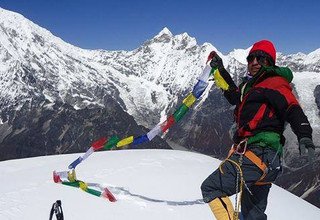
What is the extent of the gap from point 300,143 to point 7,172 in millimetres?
12520

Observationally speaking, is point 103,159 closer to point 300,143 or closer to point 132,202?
point 132,202

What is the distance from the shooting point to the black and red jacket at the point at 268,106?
7177 millimetres

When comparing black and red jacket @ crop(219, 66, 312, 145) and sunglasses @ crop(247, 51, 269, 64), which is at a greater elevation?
sunglasses @ crop(247, 51, 269, 64)

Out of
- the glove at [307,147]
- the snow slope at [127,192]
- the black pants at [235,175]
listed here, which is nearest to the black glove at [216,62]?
the black pants at [235,175]

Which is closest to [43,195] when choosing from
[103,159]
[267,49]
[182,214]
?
[182,214]

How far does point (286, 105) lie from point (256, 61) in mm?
1182

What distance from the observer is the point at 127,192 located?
42.0 ft

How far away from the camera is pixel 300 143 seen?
261 inches

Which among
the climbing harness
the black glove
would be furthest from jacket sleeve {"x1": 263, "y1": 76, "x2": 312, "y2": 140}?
the black glove

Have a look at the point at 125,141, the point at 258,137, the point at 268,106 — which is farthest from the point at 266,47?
the point at 125,141

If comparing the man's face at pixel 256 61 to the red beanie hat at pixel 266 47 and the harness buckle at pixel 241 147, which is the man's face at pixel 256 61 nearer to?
the red beanie hat at pixel 266 47

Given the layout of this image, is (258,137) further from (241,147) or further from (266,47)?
(266,47)

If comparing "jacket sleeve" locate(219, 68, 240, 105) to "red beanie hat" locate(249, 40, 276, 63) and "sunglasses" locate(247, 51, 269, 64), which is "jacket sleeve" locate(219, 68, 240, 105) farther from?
"red beanie hat" locate(249, 40, 276, 63)

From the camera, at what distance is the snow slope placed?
36.9ft
